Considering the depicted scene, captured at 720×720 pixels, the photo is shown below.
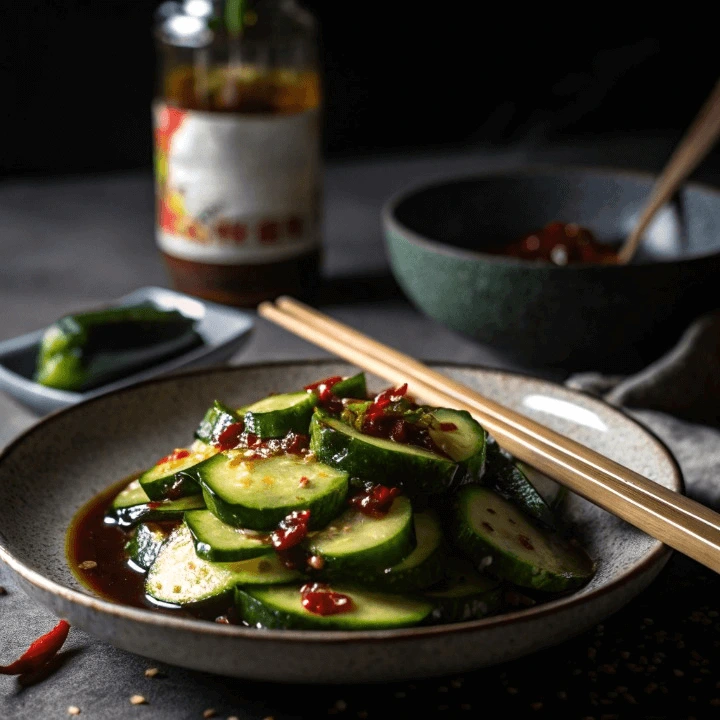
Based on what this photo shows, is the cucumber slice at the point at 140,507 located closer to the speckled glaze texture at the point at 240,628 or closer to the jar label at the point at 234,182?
the speckled glaze texture at the point at 240,628

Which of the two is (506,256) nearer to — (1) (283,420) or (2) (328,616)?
(1) (283,420)

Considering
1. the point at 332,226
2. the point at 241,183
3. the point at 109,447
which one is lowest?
the point at 332,226

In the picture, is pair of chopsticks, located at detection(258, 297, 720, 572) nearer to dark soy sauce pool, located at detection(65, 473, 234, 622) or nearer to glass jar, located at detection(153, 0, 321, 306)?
dark soy sauce pool, located at detection(65, 473, 234, 622)

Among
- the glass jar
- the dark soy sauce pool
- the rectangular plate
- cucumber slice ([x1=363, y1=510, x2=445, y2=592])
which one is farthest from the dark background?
cucumber slice ([x1=363, y1=510, x2=445, y2=592])

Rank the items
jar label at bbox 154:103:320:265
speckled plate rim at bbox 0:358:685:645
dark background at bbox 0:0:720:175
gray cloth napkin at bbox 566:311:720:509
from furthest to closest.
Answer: dark background at bbox 0:0:720:175, jar label at bbox 154:103:320:265, gray cloth napkin at bbox 566:311:720:509, speckled plate rim at bbox 0:358:685:645

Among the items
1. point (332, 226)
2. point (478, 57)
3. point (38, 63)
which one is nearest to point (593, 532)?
point (332, 226)

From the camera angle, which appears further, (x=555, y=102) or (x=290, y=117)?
(x=555, y=102)

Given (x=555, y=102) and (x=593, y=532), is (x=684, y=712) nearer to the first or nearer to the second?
(x=593, y=532)

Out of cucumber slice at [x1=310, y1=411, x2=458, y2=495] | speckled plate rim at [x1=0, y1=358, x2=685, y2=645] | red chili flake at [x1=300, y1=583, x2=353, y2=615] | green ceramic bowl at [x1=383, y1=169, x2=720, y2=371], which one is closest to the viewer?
speckled plate rim at [x1=0, y1=358, x2=685, y2=645]

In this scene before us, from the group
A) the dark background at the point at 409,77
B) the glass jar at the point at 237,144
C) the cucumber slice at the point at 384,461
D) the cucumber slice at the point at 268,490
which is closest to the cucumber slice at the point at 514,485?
the cucumber slice at the point at 384,461
